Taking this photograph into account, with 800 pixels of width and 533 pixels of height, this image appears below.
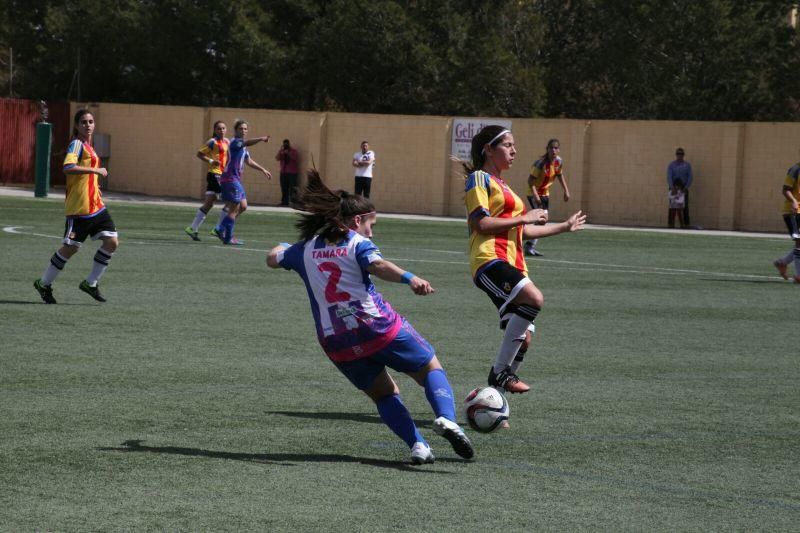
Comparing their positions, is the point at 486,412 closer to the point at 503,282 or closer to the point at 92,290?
the point at 503,282

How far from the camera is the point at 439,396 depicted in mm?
7535

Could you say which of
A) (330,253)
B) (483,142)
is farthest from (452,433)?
(483,142)

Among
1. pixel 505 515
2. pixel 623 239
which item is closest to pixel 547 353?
pixel 505 515

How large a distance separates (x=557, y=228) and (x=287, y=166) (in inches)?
1284

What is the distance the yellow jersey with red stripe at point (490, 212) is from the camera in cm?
956

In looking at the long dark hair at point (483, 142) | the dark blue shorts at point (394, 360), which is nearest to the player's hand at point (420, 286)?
the dark blue shorts at point (394, 360)

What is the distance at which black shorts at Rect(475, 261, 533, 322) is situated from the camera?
950 centimetres

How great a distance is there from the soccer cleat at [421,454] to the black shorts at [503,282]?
7.38 feet

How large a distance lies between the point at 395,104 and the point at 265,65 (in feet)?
14.5

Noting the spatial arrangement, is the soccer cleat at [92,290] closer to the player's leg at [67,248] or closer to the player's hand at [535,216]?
the player's leg at [67,248]

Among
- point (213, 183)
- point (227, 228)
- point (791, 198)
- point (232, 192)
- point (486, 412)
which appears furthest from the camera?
point (213, 183)

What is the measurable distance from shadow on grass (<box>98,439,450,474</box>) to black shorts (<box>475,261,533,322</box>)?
2.25m

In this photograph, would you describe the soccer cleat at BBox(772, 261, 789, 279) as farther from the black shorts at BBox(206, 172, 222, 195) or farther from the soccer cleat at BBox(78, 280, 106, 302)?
A: the soccer cleat at BBox(78, 280, 106, 302)

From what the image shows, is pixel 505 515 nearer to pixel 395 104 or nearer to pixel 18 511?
pixel 18 511
